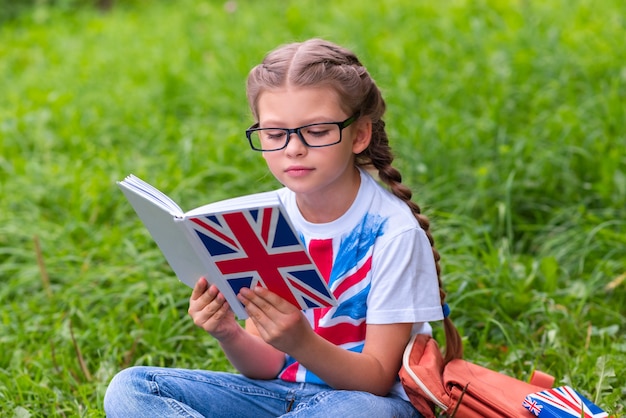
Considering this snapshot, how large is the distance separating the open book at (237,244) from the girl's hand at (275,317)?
19 mm

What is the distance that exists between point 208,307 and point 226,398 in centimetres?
32

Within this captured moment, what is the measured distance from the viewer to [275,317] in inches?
71.2

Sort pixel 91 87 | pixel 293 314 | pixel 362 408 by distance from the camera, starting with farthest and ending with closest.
Answer: pixel 91 87 < pixel 362 408 < pixel 293 314

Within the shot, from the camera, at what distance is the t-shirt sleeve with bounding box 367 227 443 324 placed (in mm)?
1966

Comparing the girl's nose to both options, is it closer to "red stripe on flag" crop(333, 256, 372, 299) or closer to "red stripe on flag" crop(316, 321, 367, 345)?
"red stripe on flag" crop(333, 256, 372, 299)

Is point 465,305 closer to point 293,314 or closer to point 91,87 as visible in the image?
point 293,314

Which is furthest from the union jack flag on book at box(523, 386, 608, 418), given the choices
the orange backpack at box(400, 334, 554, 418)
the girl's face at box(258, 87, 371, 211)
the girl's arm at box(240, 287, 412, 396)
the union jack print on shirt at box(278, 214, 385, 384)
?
the girl's face at box(258, 87, 371, 211)

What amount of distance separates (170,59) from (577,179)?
9.13ft

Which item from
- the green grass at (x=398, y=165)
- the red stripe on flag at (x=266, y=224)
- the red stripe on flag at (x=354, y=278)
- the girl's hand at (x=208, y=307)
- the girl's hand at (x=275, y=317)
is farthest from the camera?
the green grass at (x=398, y=165)

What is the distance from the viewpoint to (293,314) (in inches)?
71.1

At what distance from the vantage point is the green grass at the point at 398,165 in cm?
279

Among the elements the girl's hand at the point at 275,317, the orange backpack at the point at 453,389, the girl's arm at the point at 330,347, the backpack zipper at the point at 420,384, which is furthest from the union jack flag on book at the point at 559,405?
the girl's hand at the point at 275,317

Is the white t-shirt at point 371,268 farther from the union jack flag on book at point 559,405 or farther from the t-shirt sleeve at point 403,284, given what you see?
the union jack flag on book at point 559,405

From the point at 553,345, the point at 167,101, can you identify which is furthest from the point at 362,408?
the point at 167,101
